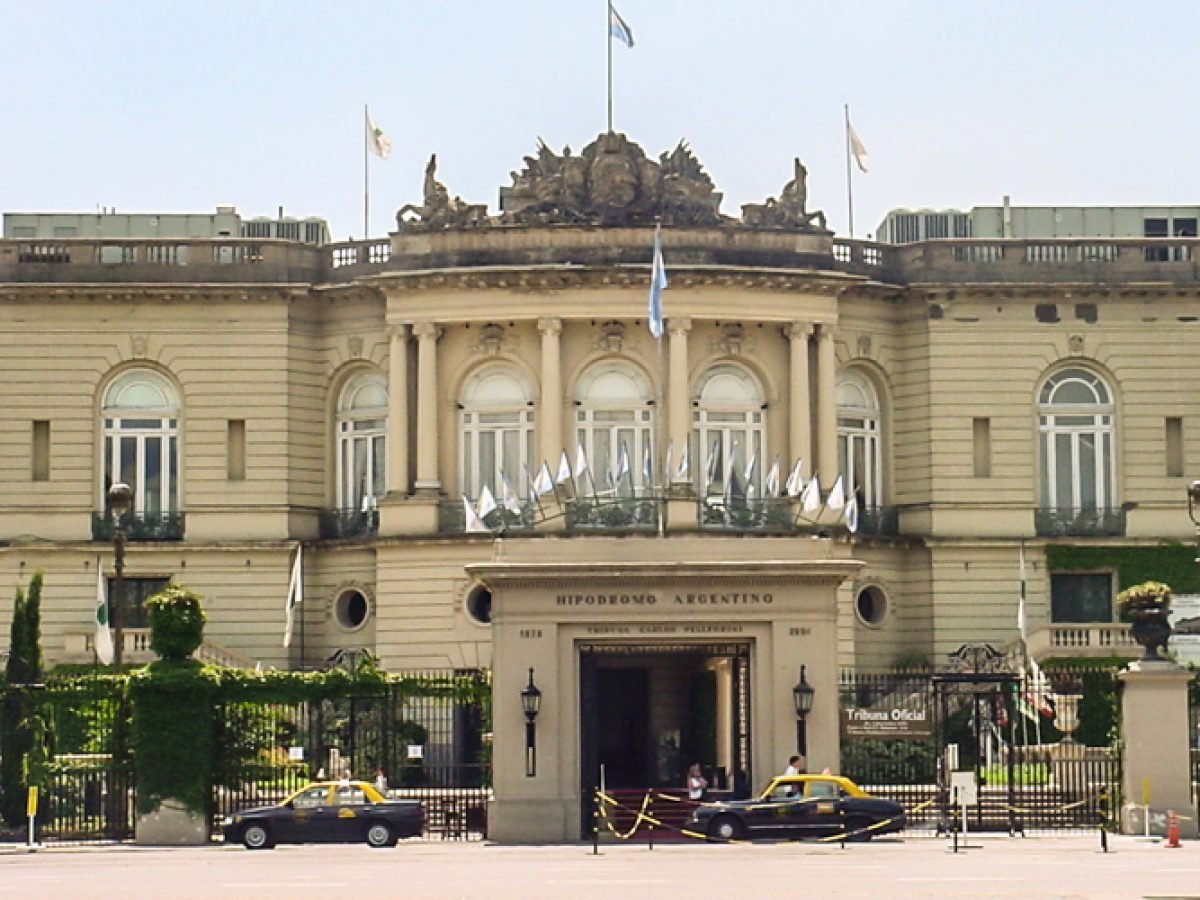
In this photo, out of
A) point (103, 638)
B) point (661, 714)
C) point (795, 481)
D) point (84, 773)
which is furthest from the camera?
point (103, 638)

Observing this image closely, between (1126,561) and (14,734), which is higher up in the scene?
(1126,561)

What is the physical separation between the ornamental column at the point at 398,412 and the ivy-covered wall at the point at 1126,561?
16.3 metres

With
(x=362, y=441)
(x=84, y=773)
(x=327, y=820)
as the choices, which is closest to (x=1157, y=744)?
(x=327, y=820)

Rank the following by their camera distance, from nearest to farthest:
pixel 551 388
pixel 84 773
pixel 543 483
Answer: pixel 84 773 < pixel 543 483 < pixel 551 388

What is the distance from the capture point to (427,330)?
7725cm

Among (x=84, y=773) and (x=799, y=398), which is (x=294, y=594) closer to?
(x=799, y=398)

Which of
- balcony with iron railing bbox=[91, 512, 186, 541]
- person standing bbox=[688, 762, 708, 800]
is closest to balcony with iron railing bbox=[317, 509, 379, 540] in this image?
balcony with iron railing bbox=[91, 512, 186, 541]

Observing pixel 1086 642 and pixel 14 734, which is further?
pixel 1086 642

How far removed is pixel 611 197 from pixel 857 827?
27.6 metres

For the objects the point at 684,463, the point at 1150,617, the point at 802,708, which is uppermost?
the point at 684,463

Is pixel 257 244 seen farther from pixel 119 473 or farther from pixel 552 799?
pixel 552 799

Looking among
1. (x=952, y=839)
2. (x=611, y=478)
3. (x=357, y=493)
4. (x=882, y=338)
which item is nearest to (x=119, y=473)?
(x=357, y=493)

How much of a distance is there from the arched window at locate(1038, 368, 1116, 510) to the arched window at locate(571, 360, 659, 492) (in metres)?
10.4

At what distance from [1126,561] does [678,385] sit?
1230cm
